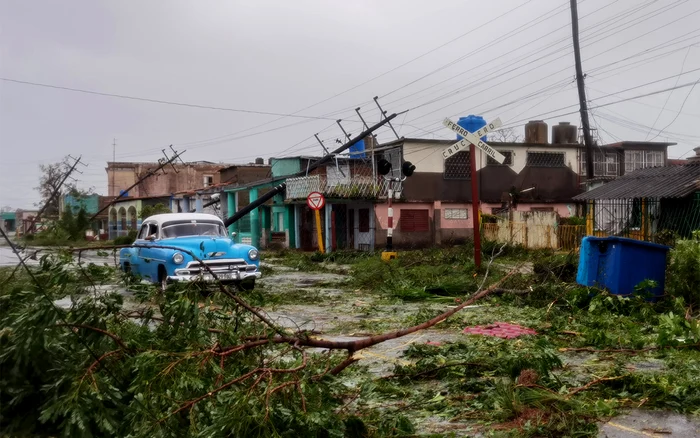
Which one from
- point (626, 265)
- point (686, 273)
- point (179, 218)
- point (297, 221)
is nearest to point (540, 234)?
point (297, 221)

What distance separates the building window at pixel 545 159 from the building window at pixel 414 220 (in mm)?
6450

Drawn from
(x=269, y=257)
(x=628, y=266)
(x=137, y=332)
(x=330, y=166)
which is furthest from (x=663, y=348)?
(x=330, y=166)

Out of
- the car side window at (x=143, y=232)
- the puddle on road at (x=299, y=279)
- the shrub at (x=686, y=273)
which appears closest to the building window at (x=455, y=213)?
the puddle on road at (x=299, y=279)

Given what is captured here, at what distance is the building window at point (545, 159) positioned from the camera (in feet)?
109

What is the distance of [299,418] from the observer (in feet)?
13.2

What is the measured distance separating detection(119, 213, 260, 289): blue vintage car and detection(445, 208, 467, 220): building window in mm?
17365

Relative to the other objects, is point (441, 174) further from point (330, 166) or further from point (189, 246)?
point (189, 246)

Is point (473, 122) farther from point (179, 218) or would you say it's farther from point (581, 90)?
point (179, 218)

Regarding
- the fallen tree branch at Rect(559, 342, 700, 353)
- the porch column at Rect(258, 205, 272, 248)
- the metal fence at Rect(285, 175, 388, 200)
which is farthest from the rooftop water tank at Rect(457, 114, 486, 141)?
the fallen tree branch at Rect(559, 342, 700, 353)

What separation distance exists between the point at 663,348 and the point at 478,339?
2167mm

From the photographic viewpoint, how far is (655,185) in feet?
65.9

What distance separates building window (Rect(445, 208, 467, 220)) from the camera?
3170 centimetres

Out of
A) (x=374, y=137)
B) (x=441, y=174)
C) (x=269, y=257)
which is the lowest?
(x=269, y=257)

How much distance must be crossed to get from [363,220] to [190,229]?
16808 millimetres
